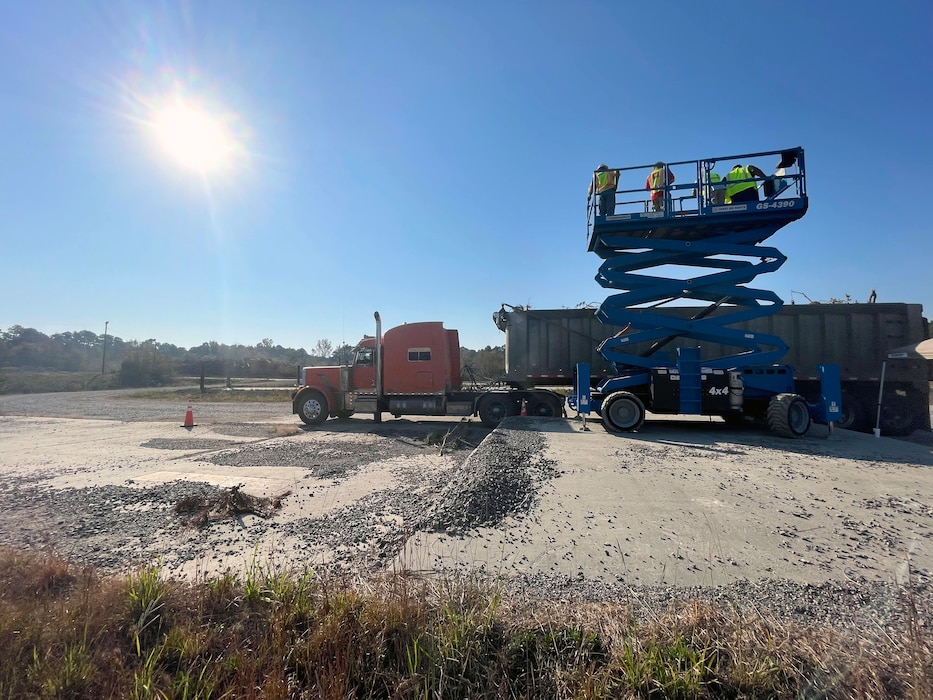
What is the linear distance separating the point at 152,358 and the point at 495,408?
165ft

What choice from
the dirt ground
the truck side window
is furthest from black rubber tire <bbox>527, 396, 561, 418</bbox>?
the truck side window

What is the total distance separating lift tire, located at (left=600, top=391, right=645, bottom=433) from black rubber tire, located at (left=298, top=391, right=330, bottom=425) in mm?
9107

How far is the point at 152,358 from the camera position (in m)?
49.6

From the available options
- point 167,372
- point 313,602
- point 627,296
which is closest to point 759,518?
point 313,602

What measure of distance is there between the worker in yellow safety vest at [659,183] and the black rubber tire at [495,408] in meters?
6.70

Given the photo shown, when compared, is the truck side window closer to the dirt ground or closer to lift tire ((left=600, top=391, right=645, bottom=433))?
the dirt ground

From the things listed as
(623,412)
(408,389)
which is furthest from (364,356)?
(623,412)

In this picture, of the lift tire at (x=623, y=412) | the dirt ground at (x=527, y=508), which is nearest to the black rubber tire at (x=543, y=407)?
the lift tire at (x=623, y=412)

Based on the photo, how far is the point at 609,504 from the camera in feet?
17.1

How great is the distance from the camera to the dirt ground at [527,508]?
3.89 meters

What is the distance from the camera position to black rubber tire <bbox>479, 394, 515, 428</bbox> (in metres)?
14.0

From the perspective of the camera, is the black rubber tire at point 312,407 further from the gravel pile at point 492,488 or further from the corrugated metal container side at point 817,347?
the gravel pile at point 492,488

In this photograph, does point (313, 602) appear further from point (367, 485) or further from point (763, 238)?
point (763, 238)

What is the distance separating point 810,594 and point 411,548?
3.12m
